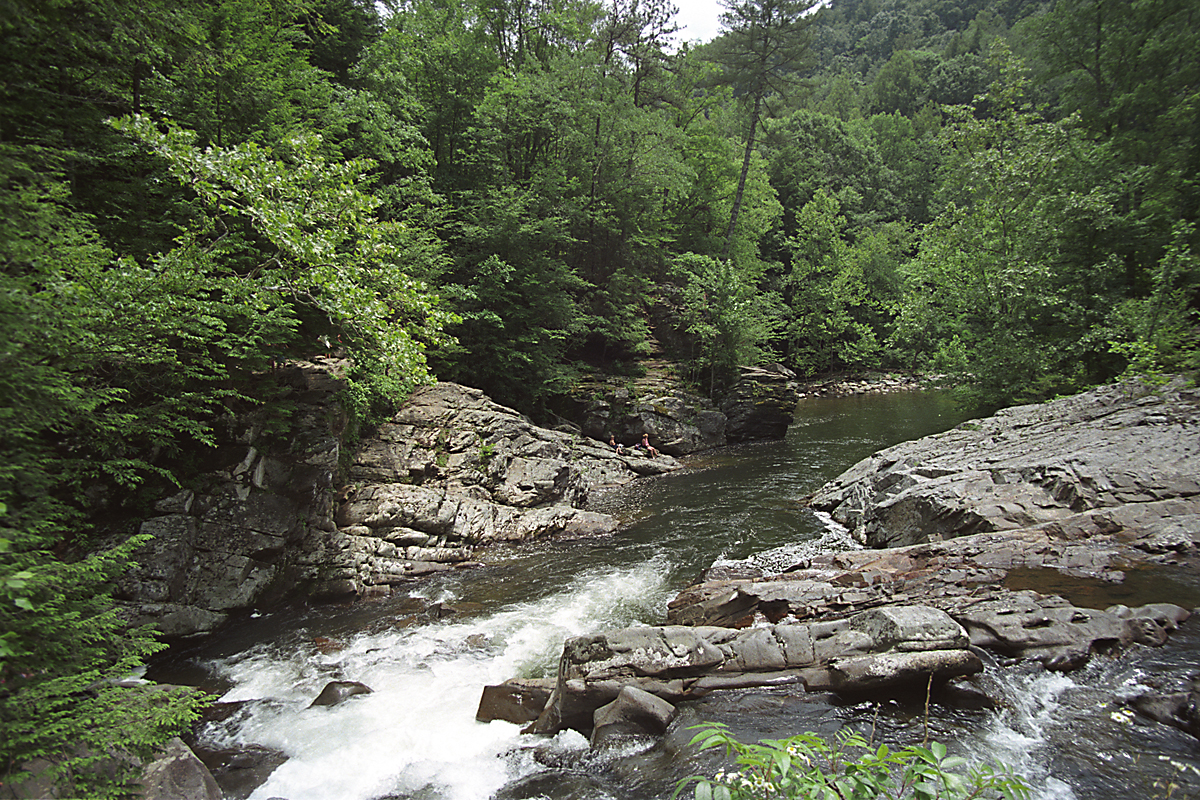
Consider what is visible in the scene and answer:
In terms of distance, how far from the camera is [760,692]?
19.4 feet

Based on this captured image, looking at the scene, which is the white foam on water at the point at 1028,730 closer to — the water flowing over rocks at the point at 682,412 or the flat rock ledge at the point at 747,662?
the flat rock ledge at the point at 747,662

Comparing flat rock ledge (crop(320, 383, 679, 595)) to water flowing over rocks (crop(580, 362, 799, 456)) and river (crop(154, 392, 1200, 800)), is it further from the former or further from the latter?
water flowing over rocks (crop(580, 362, 799, 456))

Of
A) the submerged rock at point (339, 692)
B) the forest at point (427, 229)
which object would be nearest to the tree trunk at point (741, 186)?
the forest at point (427, 229)

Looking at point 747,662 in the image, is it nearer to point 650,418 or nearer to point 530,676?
point 530,676

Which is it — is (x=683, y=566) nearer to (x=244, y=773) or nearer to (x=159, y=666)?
(x=244, y=773)

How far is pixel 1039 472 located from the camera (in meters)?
10.4

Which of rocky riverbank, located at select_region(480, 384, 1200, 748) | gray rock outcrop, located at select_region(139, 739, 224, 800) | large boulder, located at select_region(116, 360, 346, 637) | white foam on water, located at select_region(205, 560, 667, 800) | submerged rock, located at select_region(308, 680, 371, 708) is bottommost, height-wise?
white foam on water, located at select_region(205, 560, 667, 800)

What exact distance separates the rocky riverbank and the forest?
3723 mm

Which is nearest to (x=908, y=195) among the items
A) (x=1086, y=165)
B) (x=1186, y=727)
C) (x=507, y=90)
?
(x=1086, y=165)

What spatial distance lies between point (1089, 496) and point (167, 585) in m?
15.6

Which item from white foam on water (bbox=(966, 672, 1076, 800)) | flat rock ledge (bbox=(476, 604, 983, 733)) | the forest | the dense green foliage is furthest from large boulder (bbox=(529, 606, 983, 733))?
the forest

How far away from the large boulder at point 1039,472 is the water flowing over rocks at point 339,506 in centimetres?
681

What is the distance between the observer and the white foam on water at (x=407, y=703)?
17.1ft

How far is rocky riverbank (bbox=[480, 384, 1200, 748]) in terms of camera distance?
589 centimetres
